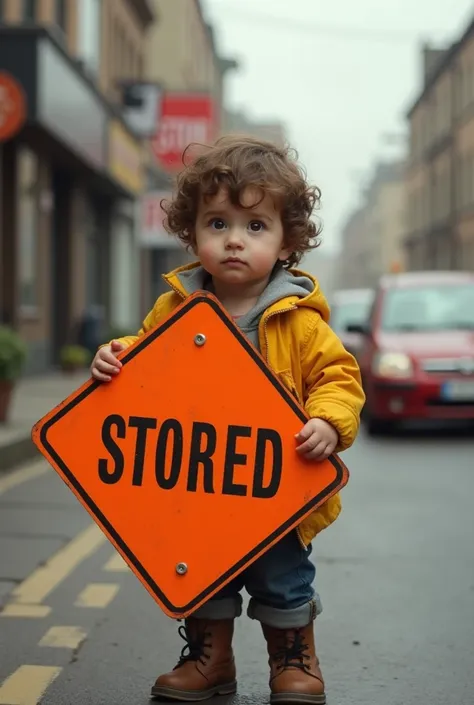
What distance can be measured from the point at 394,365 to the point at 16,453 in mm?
3798

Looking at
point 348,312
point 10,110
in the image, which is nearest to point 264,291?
point 10,110

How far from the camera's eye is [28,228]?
20234mm

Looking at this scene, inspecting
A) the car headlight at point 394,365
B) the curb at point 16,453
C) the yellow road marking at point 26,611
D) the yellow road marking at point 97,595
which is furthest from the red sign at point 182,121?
the yellow road marking at point 26,611

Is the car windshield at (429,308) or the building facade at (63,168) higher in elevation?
the building facade at (63,168)

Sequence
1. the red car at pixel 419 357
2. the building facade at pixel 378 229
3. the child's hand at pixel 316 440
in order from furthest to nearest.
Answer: the building facade at pixel 378 229
the red car at pixel 419 357
the child's hand at pixel 316 440

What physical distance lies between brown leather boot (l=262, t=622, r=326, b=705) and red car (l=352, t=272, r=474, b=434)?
8.25m

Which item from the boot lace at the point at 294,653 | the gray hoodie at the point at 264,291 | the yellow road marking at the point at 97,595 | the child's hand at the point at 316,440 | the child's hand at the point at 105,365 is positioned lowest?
the yellow road marking at the point at 97,595

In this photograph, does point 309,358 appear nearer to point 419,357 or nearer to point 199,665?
point 199,665

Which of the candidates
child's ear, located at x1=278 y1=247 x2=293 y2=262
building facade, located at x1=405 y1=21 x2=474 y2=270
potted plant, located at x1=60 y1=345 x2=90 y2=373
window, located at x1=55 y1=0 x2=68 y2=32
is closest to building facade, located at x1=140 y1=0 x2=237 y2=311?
window, located at x1=55 y1=0 x2=68 y2=32

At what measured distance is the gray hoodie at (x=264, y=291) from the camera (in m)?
3.63

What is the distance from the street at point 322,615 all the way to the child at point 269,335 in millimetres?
182

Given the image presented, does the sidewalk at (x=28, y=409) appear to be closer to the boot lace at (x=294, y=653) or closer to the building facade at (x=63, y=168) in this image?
the building facade at (x=63, y=168)

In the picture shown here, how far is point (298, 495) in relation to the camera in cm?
339

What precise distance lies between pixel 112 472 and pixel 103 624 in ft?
4.90
